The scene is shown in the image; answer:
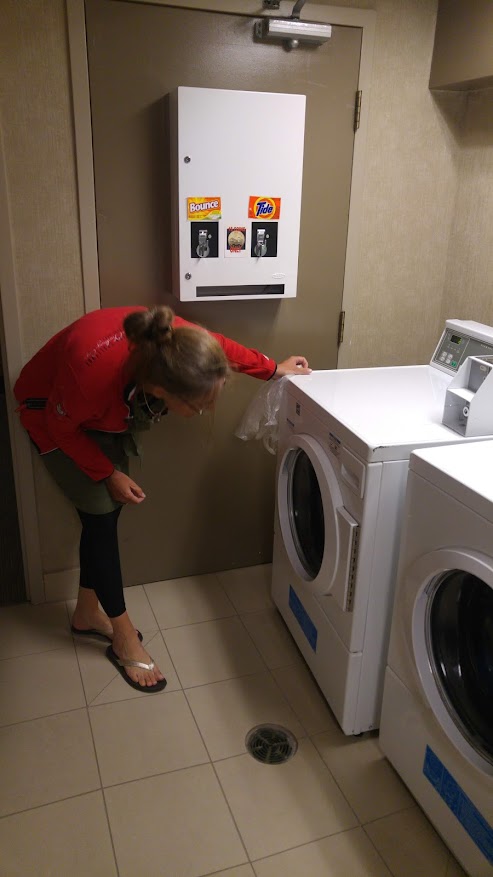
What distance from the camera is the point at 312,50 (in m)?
2.11

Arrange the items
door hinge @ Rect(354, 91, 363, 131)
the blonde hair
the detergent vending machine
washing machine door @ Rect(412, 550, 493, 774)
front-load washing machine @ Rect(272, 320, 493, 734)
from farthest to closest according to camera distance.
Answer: door hinge @ Rect(354, 91, 363, 131), the detergent vending machine, front-load washing machine @ Rect(272, 320, 493, 734), the blonde hair, washing machine door @ Rect(412, 550, 493, 774)

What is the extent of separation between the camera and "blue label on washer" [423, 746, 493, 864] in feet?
4.55

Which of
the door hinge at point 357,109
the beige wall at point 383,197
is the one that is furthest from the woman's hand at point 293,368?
the door hinge at point 357,109

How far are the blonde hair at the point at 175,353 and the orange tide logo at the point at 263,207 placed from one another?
27.0 inches

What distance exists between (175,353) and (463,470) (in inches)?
27.1

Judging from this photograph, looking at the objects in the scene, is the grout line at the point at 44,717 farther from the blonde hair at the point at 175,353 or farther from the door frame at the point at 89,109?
the door frame at the point at 89,109

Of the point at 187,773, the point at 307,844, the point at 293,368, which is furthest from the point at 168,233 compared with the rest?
the point at 307,844

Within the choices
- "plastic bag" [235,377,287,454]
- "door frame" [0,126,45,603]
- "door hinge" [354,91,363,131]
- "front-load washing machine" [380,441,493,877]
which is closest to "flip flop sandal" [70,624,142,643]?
"door frame" [0,126,45,603]

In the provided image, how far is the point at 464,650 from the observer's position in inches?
59.1

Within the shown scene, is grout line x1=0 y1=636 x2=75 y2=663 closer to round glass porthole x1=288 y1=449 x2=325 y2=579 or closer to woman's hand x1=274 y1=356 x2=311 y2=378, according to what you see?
round glass porthole x1=288 y1=449 x2=325 y2=579

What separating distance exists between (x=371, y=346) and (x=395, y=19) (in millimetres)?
1084

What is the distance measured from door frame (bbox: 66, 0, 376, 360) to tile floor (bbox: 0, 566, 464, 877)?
1.19 meters

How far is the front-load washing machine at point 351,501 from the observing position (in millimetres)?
1632

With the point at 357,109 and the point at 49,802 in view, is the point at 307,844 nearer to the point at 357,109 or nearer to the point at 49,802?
the point at 49,802
